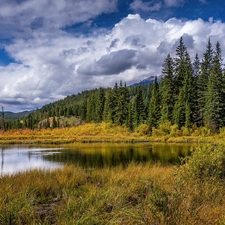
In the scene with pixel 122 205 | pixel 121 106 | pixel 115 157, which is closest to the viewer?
pixel 122 205

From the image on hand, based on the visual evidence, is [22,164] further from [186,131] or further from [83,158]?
[186,131]

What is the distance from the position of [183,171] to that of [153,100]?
5353 cm

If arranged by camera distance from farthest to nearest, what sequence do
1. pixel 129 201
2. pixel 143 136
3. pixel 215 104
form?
pixel 143 136, pixel 215 104, pixel 129 201

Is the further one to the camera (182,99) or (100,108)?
(100,108)

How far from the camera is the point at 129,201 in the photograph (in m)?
6.86

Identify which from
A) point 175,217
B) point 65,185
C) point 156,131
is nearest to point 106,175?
point 65,185

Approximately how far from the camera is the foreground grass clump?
183 inches

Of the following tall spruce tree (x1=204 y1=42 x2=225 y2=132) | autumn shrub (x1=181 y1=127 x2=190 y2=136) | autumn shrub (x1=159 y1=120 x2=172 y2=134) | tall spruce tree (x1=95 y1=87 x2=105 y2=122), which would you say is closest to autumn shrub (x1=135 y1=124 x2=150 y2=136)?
autumn shrub (x1=159 y1=120 x2=172 y2=134)

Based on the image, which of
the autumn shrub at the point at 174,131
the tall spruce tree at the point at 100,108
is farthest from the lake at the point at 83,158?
the tall spruce tree at the point at 100,108

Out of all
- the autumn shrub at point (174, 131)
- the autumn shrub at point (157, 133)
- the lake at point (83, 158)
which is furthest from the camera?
the autumn shrub at point (157, 133)

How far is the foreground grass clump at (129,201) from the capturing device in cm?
464

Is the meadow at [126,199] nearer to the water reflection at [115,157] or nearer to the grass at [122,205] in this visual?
the grass at [122,205]

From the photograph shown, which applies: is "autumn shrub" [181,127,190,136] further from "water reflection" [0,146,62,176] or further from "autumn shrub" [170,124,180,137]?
"water reflection" [0,146,62,176]

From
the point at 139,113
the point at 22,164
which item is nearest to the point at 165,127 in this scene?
the point at 139,113
